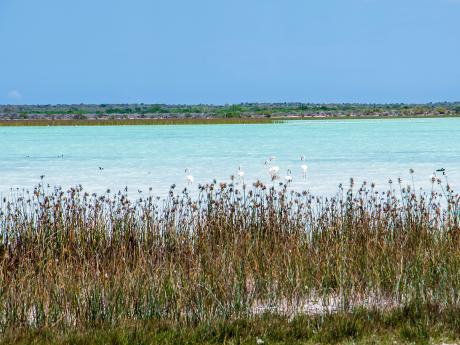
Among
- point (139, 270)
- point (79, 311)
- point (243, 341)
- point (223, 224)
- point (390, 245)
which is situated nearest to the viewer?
point (243, 341)

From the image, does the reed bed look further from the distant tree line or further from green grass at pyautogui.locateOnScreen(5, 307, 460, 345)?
the distant tree line

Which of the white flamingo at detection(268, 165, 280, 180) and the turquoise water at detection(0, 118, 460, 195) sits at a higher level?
the white flamingo at detection(268, 165, 280, 180)

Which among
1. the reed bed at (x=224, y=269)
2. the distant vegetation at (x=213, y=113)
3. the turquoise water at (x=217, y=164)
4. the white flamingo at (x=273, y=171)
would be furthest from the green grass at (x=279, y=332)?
the distant vegetation at (x=213, y=113)

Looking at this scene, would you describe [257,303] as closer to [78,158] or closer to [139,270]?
[139,270]

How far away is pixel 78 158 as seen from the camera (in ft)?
94.3

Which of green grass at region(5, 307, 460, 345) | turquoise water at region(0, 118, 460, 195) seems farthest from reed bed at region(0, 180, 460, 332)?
turquoise water at region(0, 118, 460, 195)

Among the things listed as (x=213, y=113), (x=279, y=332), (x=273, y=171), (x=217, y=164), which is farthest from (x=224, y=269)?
(x=213, y=113)

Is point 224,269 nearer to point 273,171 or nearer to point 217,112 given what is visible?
point 273,171

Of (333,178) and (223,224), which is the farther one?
(333,178)

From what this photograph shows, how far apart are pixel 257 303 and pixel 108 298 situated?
1341 mm

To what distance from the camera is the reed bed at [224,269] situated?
6.89 meters

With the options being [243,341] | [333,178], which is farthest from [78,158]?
[243,341]

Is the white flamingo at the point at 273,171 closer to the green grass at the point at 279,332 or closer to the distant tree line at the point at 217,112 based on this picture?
the green grass at the point at 279,332

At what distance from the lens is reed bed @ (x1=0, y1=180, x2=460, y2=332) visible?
689cm
